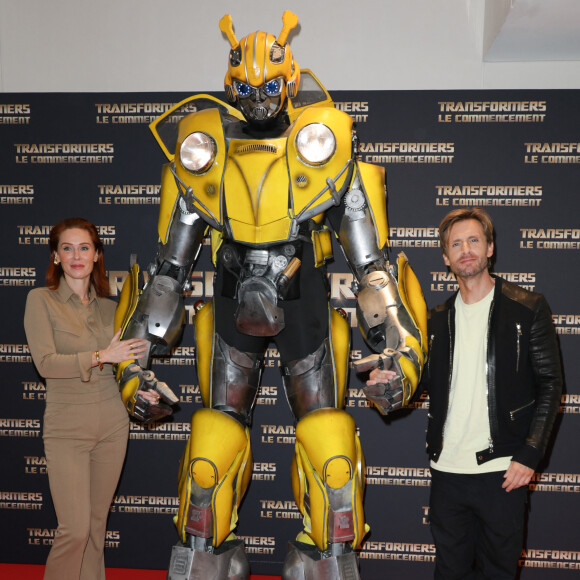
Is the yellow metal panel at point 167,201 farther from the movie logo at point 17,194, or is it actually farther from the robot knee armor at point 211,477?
the movie logo at point 17,194

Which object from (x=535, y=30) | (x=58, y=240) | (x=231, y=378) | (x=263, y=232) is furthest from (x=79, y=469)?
(x=535, y=30)

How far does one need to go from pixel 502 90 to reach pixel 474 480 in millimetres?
1981

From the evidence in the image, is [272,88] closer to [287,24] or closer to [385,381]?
[287,24]

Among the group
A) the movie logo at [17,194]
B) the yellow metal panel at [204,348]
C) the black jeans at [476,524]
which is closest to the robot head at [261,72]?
the yellow metal panel at [204,348]

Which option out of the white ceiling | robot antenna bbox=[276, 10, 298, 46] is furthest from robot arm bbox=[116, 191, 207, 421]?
the white ceiling

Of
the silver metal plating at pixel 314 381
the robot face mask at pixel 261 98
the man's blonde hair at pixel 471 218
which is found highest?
the robot face mask at pixel 261 98

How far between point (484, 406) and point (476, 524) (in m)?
0.48

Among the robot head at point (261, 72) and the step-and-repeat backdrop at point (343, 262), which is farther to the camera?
the step-and-repeat backdrop at point (343, 262)

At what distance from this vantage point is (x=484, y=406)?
2.14m

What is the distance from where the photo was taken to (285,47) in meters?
2.07

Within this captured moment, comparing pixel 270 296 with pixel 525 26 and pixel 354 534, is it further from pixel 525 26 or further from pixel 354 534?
pixel 525 26

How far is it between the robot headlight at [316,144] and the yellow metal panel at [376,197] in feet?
0.70

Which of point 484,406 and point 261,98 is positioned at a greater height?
point 261,98

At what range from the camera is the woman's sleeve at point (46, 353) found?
2414 millimetres
